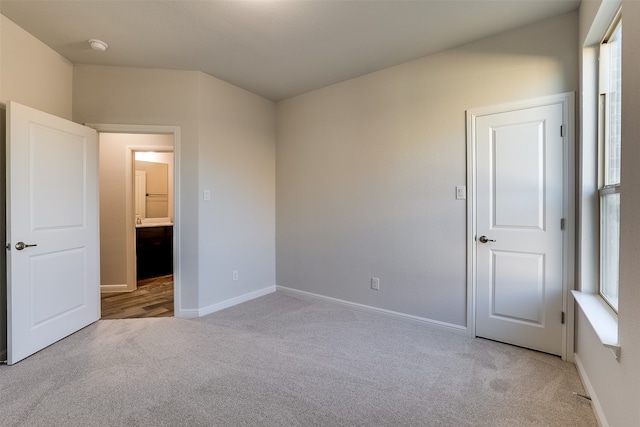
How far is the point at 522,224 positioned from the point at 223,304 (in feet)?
10.1

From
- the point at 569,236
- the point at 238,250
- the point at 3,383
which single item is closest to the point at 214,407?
the point at 3,383

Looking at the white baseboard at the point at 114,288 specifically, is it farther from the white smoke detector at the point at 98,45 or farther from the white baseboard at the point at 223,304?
the white smoke detector at the point at 98,45

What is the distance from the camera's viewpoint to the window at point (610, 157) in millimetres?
1791

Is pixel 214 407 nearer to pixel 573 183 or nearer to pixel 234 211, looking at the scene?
pixel 234 211

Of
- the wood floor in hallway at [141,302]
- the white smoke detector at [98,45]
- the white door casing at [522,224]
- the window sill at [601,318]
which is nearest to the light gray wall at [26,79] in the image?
the white smoke detector at [98,45]

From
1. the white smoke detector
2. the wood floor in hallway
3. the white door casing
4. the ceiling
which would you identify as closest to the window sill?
the white door casing

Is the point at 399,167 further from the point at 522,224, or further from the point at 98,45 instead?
the point at 98,45

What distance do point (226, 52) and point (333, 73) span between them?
1.11 meters

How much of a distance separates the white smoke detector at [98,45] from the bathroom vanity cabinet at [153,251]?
2.77 m

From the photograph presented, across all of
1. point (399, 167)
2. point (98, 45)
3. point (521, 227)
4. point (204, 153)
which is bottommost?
point (521, 227)

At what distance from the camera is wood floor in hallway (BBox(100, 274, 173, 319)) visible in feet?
10.9

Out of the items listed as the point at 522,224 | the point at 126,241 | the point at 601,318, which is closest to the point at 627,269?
the point at 601,318

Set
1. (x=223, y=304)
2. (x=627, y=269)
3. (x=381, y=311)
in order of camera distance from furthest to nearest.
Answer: (x=223, y=304) < (x=381, y=311) < (x=627, y=269)

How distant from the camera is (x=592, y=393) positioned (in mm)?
1775
